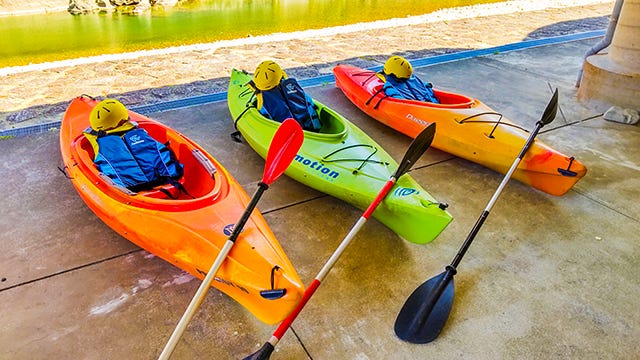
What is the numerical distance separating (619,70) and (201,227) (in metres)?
4.35

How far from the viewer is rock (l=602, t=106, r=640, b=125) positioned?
4.31m

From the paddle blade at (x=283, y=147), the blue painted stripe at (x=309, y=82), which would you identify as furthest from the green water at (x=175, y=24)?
the paddle blade at (x=283, y=147)

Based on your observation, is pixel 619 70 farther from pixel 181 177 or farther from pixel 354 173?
pixel 181 177

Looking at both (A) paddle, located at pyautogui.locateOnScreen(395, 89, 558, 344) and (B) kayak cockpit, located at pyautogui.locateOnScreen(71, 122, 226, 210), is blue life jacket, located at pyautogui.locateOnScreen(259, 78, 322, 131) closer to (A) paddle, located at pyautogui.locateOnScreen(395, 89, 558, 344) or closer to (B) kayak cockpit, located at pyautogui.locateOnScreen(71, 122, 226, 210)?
(B) kayak cockpit, located at pyautogui.locateOnScreen(71, 122, 226, 210)

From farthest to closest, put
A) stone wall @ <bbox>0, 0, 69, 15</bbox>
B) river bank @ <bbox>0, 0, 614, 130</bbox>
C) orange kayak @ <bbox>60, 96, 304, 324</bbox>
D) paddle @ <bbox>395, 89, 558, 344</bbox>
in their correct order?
1. stone wall @ <bbox>0, 0, 69, 15</bbox>
2. river bank @ <bbox>0, 0, 614, 130</bbox>
3. paddle @ <bbox>395, 89, 558, 344</bbox>
4. orange kayak @ <bbox>60, 96, 304, 324</bbox>

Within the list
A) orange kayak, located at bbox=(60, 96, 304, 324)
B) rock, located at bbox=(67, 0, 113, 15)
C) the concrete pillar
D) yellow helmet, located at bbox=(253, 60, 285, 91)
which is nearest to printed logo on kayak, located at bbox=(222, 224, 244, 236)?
orange kayak, located at bbox=(60, 96, 304, 324)

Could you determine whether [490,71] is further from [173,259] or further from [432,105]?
[173,259]

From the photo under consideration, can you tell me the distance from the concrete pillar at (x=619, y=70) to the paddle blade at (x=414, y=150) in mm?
3016

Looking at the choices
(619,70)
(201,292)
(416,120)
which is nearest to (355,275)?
(201,292)

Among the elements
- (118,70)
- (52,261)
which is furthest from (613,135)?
(118,70)

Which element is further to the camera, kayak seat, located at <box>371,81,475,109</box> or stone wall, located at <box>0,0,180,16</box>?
stone wall, located at <box>0,0,180,16</box>

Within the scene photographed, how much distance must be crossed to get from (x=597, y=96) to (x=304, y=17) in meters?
9.52

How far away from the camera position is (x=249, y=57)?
23.6ft

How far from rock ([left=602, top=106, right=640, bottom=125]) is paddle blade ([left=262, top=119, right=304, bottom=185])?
3.61 metres
